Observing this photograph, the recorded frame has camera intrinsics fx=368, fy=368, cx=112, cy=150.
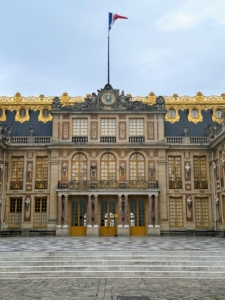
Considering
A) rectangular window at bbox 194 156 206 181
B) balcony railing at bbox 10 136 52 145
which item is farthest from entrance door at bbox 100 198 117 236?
rectangular window at bbox 194 156 206 181

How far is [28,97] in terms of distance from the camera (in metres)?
37.4

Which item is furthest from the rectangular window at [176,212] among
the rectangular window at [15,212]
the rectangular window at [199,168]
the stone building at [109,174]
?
the rectangular window at [15,212]

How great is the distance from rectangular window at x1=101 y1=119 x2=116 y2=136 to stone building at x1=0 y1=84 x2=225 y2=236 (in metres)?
0.09

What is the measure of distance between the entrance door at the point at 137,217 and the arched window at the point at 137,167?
2036mm

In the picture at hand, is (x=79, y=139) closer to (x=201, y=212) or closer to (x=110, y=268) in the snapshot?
(x=201, y=212)

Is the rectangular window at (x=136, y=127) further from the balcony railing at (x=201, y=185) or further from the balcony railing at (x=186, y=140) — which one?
the balcony railing at (x=201, y=185)

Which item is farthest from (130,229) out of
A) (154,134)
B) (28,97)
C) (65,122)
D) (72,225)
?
(28,97)

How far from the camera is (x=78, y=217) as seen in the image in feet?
105

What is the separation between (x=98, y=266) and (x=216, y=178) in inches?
793

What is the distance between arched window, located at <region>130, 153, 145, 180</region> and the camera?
32.7 meters

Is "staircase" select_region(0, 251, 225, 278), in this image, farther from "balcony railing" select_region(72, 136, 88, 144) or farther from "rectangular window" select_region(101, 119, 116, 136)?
"rectangular window" select_region(101, 119, 116, 136)

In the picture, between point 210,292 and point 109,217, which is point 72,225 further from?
point 210,292

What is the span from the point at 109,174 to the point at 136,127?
4957mm

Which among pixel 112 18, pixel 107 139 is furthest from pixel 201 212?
pixel 112 18
